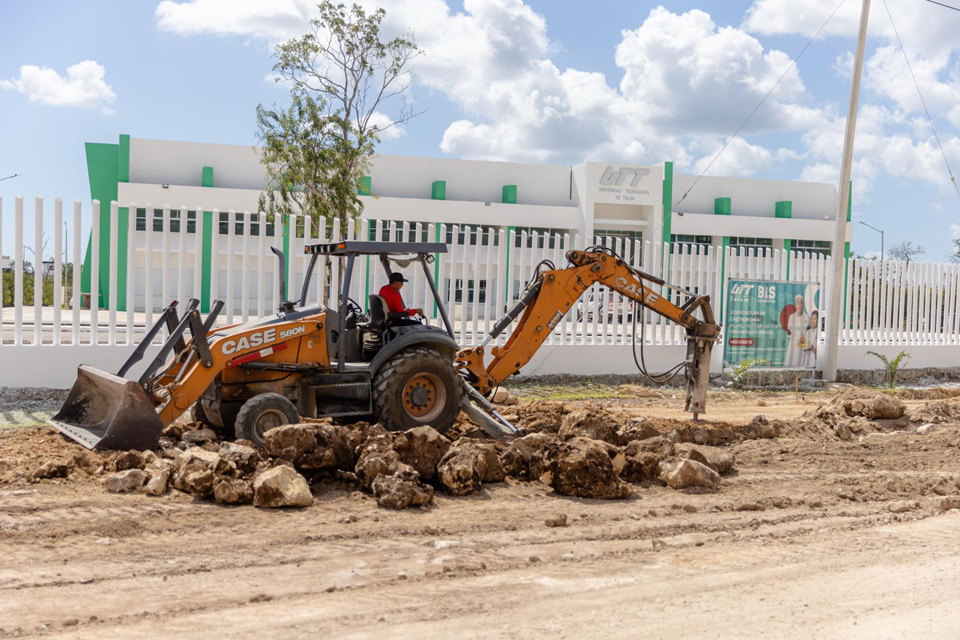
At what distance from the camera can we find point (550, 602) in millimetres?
4949

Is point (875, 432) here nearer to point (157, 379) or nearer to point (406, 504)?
point (406, 504)

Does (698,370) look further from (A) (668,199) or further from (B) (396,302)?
(A) (668,199)

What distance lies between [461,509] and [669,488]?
212cm

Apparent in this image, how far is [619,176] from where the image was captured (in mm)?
43938

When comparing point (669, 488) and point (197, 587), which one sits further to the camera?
point (669, 488)

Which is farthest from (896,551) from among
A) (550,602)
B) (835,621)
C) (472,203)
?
(472,203)

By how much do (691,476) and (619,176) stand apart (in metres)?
37.2

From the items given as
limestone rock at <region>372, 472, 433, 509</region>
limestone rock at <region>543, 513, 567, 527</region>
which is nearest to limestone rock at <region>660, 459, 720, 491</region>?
limestone rock at <region>543, 513, 567, 527</region>

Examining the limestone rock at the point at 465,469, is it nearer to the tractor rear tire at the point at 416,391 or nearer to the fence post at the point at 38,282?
the tractor rear tire at the point at 416,391

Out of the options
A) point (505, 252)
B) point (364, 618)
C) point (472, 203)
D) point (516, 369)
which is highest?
point (472, 203)

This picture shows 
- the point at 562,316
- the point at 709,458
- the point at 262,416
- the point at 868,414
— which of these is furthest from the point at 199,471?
the point at 868,414

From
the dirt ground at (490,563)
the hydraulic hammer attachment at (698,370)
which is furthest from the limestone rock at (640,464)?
the hydraulic hammer attachment at (698,370)

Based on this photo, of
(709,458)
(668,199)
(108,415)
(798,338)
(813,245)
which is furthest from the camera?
(813,245)

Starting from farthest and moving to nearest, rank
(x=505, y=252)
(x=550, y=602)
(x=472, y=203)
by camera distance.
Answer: (x=472, y=203) → (x=505, y=252) → (x=550, y=602)
